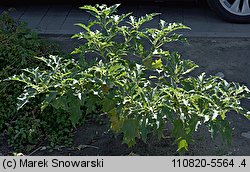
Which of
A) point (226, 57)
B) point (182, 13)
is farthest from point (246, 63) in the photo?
point (182, 13)

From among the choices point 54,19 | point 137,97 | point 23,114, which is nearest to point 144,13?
point 54,19

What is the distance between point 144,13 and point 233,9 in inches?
40.6

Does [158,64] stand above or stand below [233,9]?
below

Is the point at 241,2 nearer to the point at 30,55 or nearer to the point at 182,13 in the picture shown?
the point at 182,13

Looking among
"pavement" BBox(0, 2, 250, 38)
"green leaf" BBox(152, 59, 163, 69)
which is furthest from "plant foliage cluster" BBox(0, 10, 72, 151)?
"pavement" BBox(0, 2, 250, 38)

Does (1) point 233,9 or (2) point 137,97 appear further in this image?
(1) point 233,9

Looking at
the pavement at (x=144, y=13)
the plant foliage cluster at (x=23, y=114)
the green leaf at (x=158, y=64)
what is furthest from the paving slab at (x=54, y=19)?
the green leaf at (x=158, y=64)

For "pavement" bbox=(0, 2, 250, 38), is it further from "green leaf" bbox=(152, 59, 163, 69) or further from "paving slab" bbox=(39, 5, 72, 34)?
"green leaf" bbox=(152, 59, 163, 69)

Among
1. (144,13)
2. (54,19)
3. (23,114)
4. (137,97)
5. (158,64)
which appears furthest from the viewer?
(144,13)

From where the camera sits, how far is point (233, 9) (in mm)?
5734

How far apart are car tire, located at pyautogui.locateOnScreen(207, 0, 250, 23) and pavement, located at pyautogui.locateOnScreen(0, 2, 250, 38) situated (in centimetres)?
8

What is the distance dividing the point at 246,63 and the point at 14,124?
7.38 ft

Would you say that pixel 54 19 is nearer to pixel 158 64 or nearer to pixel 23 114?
pixel 23 114

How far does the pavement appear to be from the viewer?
569 cm
